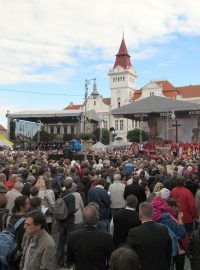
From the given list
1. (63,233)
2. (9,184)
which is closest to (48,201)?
(63,233)

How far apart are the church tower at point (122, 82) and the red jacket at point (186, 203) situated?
89.3m

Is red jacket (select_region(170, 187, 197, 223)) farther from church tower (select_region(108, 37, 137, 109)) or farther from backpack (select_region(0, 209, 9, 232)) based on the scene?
church tower (select_region(108, 37, 137, 109))

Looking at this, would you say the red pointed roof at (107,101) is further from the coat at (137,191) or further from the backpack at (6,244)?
the backpack at (6,244)

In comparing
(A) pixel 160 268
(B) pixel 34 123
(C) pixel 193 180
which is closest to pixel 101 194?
(C) pixel 193 180

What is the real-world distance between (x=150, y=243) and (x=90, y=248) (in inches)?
23.7

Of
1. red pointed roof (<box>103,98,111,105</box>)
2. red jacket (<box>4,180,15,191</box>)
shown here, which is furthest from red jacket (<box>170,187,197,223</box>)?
red pointed roof (<box>103,98,111,105</box>)

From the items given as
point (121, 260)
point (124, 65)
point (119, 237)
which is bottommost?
point (119, 237)

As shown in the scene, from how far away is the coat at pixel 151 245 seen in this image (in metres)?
3.88

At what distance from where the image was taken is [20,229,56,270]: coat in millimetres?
3604

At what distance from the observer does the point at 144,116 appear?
135 ft

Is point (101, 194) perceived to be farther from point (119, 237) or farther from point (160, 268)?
point (160, 268)

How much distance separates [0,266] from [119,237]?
6.05ft

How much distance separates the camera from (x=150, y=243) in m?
3.89

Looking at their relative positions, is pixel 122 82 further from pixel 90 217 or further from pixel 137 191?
pixel 90 217
